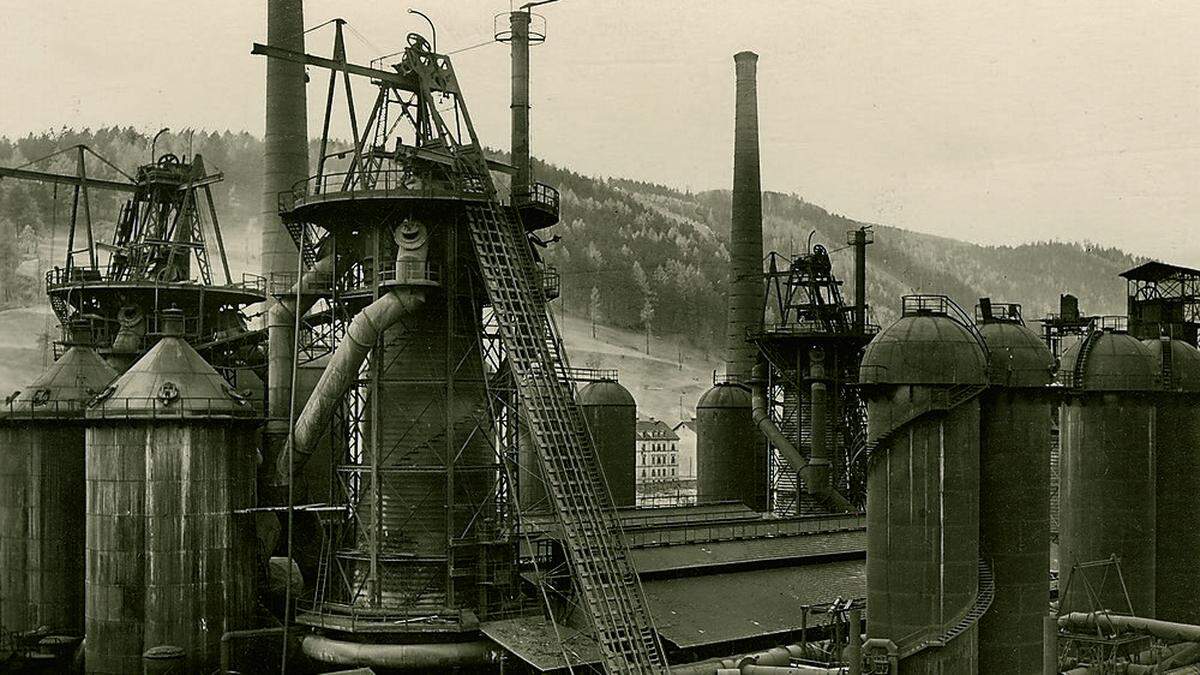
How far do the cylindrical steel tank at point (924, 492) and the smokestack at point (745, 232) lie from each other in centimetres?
2818

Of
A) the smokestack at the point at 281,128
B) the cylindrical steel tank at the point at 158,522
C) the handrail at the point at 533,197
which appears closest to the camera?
the cylindrical steel tank at the point at 158,522

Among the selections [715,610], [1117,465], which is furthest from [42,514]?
[1117,465]

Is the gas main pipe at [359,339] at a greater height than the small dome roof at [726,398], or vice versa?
the gas main pipe at [359,339]

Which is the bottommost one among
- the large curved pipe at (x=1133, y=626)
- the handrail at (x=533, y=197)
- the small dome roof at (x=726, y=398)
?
the large curved pipe at (x=1133, y=626)

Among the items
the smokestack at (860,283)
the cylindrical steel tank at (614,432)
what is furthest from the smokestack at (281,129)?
the smokestack at (860,283)

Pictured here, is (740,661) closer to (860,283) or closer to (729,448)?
(860,283)

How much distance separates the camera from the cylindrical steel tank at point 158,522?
2833 centimetres

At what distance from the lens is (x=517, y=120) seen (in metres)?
39.7

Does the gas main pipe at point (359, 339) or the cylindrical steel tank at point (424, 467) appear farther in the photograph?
the cylindrical steel tank at point (424, 467)

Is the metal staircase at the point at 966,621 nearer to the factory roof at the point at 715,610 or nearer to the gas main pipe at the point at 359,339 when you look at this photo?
the factory roof at the point at 715,610

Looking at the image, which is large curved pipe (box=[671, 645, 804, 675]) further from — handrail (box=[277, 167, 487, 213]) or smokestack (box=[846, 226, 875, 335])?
smokestack (box=[846, 226, 875, 335])

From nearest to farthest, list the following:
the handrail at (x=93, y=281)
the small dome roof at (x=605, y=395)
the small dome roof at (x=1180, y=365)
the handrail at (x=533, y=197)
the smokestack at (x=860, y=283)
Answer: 1. the handrail at (x=533, y=197)
2. the small dome roof at (x=1180, y=365)
3. the handrail at (x=93, y=281)
4. the small dome roof at (x=605, y=395)
5. the smokestack at (x=860, y=283)

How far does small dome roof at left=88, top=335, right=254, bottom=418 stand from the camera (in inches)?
1129

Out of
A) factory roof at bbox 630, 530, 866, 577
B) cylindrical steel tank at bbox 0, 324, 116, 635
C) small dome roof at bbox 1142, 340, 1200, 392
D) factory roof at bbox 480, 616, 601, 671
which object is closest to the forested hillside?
cylindrical steel tank at bbox 0, 324, 116, 635
